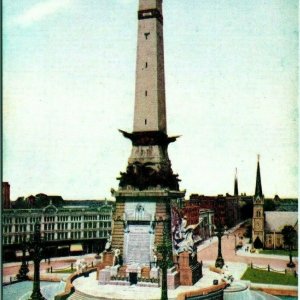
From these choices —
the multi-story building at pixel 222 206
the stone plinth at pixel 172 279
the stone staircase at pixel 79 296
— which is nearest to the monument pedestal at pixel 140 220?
the multi-story building at pixel 222 206

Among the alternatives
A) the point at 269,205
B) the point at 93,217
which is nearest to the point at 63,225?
the point at 93,217

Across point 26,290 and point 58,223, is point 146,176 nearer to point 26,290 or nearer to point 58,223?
point 58,223

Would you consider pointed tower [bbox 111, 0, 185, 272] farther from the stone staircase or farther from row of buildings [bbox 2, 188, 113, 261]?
the stone staircase

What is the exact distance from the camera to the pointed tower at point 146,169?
41.3ft

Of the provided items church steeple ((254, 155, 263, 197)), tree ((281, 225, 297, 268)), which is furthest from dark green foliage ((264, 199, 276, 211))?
tree ((281, 225, 297, 268))

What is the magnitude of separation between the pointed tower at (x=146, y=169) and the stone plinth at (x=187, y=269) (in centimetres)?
76

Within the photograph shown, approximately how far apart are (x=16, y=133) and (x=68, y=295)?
402cm

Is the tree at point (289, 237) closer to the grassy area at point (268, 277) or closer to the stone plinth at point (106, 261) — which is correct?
the grassy area at point (268, 277)

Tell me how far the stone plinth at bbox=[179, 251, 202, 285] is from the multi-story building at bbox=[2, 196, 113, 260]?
2.48 m

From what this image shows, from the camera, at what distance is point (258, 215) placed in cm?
1176

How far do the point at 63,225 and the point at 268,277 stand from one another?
6.25 m

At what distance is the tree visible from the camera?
10070 mm

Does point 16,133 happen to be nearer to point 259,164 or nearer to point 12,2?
point 12,2

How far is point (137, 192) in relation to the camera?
1302 centimetres
